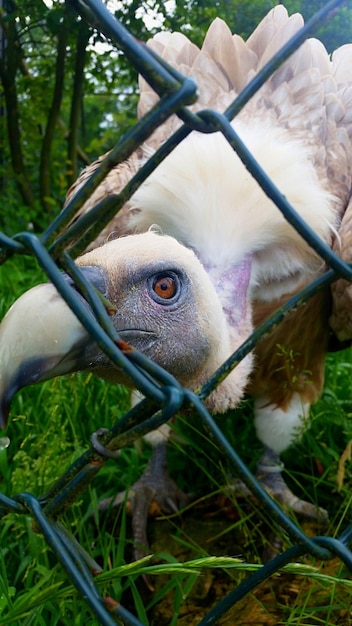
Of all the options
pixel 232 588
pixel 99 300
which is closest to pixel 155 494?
pixel 232 588

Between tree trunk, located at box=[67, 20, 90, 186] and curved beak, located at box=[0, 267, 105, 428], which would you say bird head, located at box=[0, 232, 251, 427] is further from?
tree trunk, located at box=[67, 20, 90, 186]

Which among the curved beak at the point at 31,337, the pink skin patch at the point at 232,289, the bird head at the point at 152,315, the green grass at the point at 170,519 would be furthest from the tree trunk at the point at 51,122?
the curved beak at the point at 31,337

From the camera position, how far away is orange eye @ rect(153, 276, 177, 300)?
1848mm

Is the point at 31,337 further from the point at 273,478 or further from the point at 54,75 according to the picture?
the point at 54,75

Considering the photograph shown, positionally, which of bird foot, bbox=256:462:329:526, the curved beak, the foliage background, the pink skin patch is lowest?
bird foot, bbox=256:462:329:526

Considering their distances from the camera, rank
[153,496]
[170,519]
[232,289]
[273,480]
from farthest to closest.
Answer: [273,480], [153,496], [170,519], [232,289]

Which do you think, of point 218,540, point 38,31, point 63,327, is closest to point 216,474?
point 218,540

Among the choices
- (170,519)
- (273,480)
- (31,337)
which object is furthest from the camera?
(273,480)

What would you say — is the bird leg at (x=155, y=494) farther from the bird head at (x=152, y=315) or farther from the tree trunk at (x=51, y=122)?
the tree trunk at (x=51, y=122)

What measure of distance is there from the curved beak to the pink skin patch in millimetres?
1054

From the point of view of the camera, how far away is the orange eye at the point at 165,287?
1.85 metres

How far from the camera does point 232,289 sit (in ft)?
7.77

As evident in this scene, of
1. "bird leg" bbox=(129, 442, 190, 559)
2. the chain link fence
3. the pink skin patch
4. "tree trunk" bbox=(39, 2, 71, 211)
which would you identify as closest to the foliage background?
"tree trunk" bbox=(39, 2, 71, 211)

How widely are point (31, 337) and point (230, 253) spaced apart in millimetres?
1240
